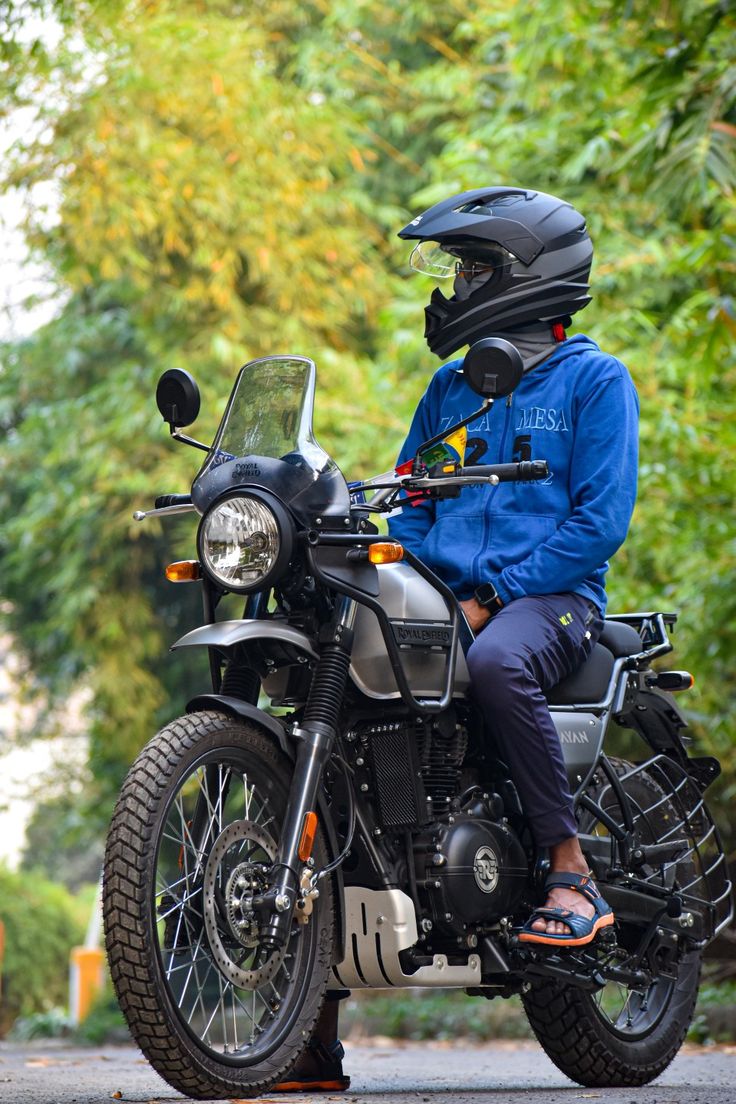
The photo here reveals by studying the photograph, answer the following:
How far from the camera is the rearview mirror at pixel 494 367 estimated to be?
13.9 feet

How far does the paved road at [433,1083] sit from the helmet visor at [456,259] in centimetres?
237

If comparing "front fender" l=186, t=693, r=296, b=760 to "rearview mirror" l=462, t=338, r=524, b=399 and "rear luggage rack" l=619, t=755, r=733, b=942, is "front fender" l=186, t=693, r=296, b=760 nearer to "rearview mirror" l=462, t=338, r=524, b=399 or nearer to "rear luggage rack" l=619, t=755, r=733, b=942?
"rearview mirror" l=462, t=338, r=524, b=399

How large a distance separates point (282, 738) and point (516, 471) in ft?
2.91

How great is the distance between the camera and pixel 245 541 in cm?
430

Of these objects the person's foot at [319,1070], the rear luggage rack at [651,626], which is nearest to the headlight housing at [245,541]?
the person's foot at [319,1070]

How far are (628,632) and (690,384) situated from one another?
5.80 m

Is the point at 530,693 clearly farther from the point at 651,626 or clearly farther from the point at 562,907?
the point at 651,626

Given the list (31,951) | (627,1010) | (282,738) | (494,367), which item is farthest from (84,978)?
(494,367)

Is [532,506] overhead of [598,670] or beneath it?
overhead

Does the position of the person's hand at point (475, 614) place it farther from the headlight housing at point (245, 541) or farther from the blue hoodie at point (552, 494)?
the headlight housing at point (245, 541)

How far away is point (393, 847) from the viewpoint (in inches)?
184

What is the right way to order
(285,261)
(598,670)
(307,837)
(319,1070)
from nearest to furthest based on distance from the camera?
(307,837), (319,1070), (598,670), (285,261)

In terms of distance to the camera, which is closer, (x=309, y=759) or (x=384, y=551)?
(x=309, y=759)

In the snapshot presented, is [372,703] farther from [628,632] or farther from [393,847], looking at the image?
[628,632]
